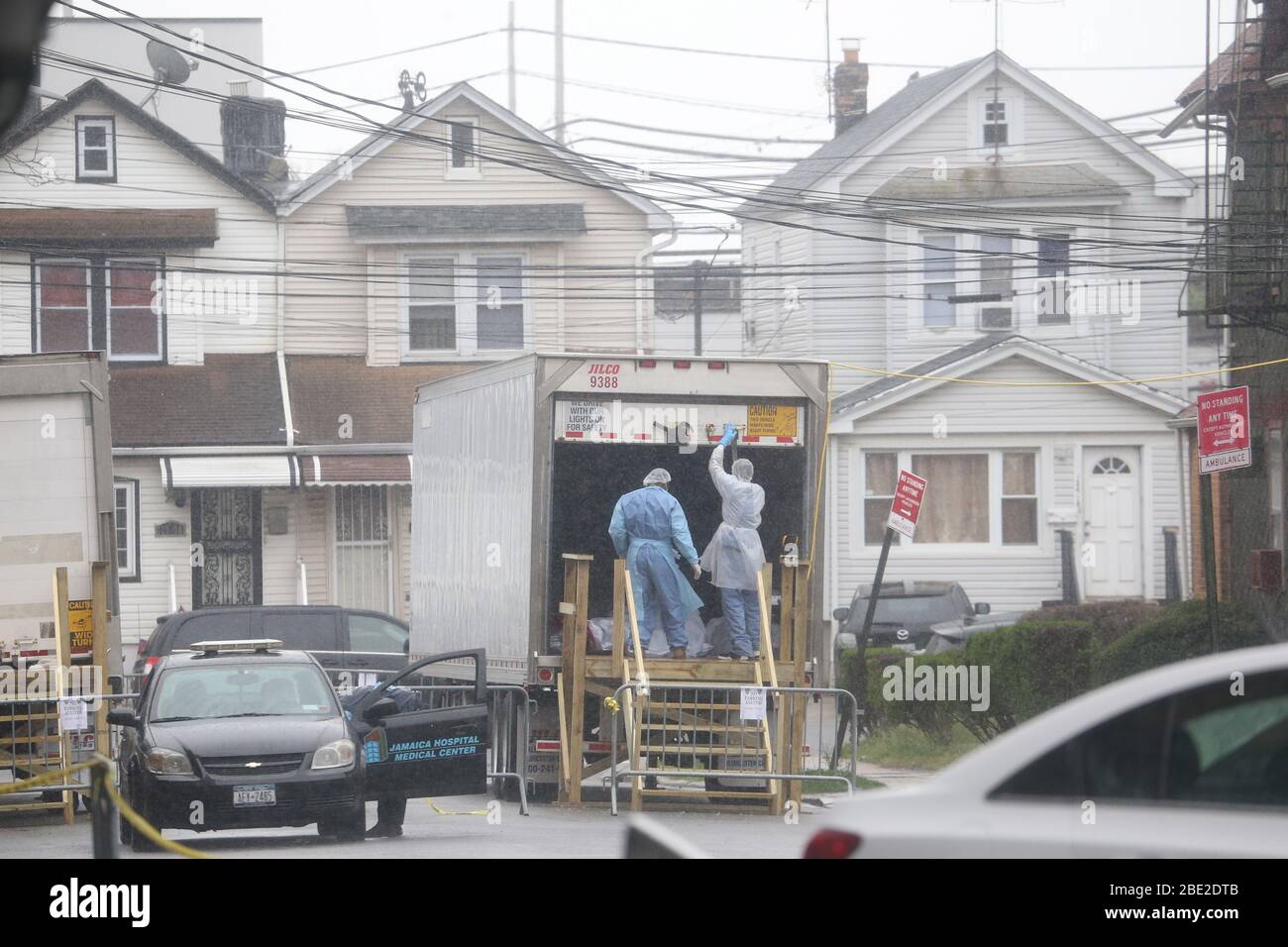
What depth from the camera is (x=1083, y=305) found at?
3198cm

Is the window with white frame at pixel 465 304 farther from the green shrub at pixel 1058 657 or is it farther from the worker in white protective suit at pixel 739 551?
the worker in white protective suit at pixel 739 551

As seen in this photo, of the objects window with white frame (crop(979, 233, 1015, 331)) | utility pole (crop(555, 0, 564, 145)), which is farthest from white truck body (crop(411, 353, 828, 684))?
utility pole (crop(555, 0, 564, 145))

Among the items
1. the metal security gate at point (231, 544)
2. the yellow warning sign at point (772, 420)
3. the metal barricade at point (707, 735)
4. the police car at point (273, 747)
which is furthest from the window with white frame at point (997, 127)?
the police car at point (273, 747)

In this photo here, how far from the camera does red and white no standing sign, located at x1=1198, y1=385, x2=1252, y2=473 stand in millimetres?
14680

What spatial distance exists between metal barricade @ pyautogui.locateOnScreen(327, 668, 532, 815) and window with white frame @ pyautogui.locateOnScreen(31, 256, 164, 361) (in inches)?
583

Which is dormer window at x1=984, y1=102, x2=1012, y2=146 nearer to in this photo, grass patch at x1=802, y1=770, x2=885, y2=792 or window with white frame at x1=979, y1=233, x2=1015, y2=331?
window with white frame at x1=979, y1=233, x2=1015, y2=331

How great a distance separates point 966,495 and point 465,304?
914 cm

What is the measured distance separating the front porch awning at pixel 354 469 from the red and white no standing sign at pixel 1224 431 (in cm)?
1517

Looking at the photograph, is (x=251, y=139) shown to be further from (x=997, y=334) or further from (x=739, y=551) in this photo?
(x=739, y=551)

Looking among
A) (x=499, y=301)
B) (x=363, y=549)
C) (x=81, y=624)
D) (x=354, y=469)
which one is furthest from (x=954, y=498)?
(x=81, y=624)

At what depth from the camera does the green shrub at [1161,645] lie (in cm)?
1767

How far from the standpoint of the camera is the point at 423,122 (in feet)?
100

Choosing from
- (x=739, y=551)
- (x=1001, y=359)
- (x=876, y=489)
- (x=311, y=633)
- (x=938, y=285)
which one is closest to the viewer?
(x=739, y=551)
